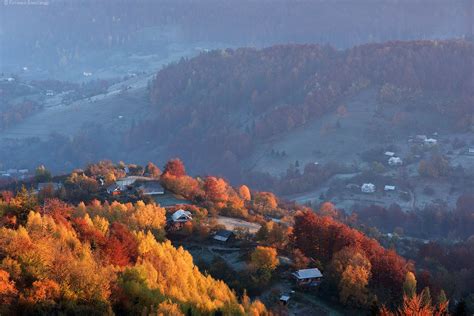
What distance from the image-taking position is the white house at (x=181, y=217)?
48.4 metres

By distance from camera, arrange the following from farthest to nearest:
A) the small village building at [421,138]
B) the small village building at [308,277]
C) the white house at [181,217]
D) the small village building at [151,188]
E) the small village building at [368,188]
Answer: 1. the small village building at [421,138]
2. the small village building at [368,188]
3. the small village building at [151,188]
4. the white house at [181,217]
5. the small village building at [308,277]

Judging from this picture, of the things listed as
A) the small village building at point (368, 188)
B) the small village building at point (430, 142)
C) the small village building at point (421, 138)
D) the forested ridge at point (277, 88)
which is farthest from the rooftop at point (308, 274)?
the forested ridge at point (277, 88)

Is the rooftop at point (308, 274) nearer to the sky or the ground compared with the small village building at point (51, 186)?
nearer to the sky

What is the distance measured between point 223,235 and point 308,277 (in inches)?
399

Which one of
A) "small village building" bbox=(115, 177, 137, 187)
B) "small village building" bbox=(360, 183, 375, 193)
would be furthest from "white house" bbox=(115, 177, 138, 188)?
"small village building" bbox=(360, 183, 375, 193)

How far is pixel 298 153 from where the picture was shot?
12594 centimetres

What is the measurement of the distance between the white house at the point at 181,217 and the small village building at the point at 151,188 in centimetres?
968

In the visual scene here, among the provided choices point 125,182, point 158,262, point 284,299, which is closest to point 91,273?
point 158,262

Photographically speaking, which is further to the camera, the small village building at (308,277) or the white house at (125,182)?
the white house at (125,182)

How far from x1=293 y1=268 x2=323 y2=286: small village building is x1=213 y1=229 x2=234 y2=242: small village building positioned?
334 inches

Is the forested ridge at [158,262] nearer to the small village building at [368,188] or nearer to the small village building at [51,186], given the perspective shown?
the small village building at [51,186]

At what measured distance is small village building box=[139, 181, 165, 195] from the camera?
5889 centimetres

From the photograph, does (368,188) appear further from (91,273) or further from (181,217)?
(91,273)

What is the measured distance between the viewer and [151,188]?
59.8 metres
